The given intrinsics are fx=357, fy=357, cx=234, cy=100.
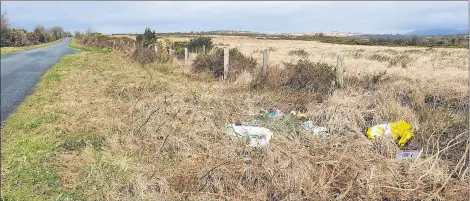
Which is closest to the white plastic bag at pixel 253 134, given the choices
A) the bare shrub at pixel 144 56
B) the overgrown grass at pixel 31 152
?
the overgrown grass at pixel 31 152

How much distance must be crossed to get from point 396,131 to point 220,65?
858cm

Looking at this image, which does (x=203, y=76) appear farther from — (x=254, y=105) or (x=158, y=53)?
(x=158, y=53)

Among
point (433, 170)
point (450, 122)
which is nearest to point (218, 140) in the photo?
point (433, 170)

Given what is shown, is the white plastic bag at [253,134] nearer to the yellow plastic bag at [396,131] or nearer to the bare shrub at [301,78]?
the yellow plastic bag at [396,131]

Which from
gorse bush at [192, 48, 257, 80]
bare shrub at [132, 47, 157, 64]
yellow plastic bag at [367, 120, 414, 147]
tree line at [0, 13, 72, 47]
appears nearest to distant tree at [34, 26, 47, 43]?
tree line at [0, 13, 72, 47]

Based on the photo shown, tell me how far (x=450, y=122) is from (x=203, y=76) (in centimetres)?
905

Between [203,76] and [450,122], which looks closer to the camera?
[450,122]

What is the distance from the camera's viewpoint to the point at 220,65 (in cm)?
1363

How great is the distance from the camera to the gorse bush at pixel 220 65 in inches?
505

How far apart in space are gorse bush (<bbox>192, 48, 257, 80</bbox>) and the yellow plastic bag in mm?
6947

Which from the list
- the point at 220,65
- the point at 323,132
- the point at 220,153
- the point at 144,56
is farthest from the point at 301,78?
the point at 144,56

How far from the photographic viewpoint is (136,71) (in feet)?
50.0

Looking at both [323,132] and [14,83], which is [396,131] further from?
[14,83]

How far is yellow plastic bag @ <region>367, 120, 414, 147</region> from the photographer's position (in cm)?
577
